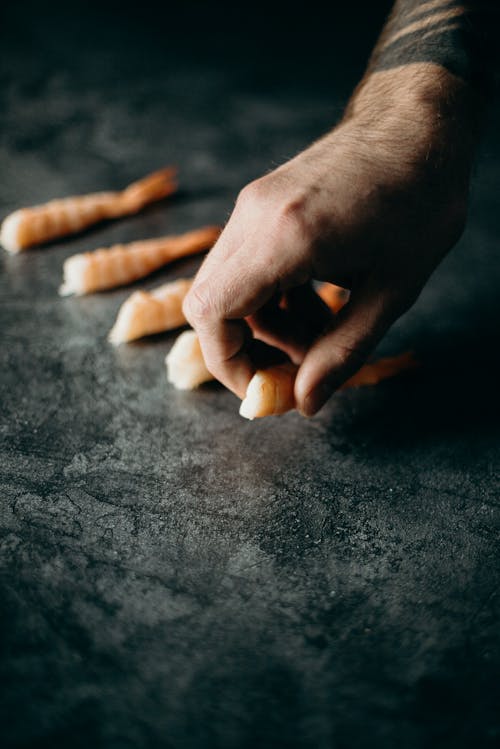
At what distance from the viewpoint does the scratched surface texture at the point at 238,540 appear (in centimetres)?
143

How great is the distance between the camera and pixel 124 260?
265cm

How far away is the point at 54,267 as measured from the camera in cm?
272

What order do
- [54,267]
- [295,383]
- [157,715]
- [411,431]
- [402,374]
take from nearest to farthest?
[157,715]
[295,383]
[411,431]
[402,374]
[54,267]

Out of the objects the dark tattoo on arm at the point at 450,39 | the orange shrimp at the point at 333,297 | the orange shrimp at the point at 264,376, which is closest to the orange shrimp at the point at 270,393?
the orange shrimp at the point at 264,376

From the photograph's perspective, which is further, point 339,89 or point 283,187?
point 339,89

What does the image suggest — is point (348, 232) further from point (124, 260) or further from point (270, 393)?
point (124, 260)

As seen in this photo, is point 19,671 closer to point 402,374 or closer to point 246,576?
point 246,576

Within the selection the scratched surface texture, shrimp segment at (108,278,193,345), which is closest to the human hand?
the scratched surface texture

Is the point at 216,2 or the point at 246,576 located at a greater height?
the point at 216,2

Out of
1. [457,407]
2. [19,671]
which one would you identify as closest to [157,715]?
[19,671]

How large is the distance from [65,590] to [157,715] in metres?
0.34

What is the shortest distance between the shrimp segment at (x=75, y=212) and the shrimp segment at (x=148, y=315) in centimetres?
55

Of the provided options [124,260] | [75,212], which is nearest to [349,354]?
[124,260]

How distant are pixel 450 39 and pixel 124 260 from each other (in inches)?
47.3
